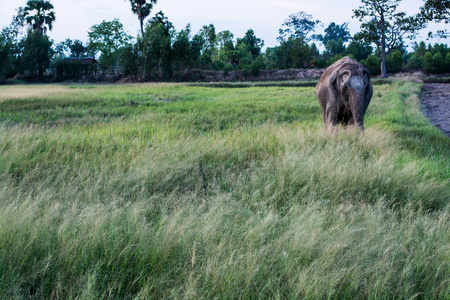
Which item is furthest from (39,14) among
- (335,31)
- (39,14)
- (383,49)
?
(335,31)

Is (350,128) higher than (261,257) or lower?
higher

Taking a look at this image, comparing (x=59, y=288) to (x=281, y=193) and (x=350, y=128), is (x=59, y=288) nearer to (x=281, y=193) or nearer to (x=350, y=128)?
(x=281, y=193)

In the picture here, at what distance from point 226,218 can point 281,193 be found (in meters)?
0.94

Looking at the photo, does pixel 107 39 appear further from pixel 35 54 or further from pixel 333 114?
pixel 333 114

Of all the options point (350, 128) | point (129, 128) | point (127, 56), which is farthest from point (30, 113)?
point (127, 56)

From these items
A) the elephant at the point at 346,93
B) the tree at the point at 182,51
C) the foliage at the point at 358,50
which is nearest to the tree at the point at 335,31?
the foliage at the point at 358,50

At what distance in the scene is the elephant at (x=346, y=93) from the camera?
5762mm

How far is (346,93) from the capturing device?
5.99 m

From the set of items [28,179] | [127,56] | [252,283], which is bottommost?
[252,283]

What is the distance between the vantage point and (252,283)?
2.02m

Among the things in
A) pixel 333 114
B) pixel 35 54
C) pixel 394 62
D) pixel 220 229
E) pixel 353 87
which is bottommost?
pixel 220 229

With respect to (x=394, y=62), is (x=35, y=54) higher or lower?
higher

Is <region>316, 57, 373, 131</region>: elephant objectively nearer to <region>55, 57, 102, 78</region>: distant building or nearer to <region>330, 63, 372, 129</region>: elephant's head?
<region>330, 63, 372, 129</region>: elephant's head

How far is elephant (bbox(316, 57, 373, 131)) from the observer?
5.76 metres
